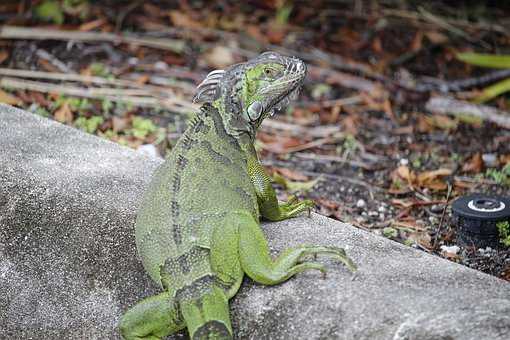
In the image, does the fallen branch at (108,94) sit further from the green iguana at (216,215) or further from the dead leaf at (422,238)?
the green iguana at (216,215)

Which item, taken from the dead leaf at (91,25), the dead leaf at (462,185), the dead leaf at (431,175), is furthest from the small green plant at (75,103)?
the dead leaf at (462,185)

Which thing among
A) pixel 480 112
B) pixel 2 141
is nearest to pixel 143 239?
pixel 2 141

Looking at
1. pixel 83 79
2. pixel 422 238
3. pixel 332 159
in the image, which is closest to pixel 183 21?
pixel 83 79

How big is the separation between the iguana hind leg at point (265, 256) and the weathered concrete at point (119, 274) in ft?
0.15

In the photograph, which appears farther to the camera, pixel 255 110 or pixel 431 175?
pixel 431 175

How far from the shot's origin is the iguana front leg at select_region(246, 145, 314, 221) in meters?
3.71

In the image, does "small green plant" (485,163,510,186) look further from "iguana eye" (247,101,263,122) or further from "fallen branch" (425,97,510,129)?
"iguana eye" (247,101,263,122)

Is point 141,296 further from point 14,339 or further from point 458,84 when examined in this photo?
point 458,84

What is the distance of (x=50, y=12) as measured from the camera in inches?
299

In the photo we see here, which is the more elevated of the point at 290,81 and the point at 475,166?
the point at 290,81

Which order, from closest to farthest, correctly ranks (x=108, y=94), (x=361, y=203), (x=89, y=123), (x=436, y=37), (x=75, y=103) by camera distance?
(x=361, y=203) < (x=89, y=123) < (x=75, y=103) < (x=108, y=94) < (x=436, y=37)

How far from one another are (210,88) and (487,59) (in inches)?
149

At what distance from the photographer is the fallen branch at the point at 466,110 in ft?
21.3

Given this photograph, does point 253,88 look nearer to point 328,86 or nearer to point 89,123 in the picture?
point 89,123
